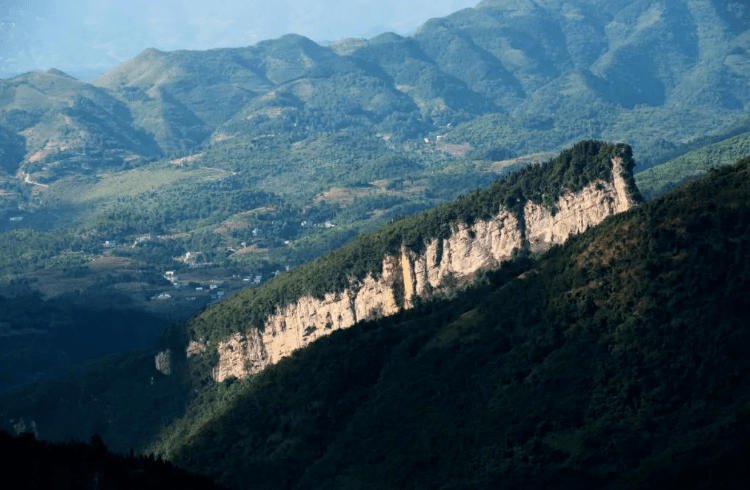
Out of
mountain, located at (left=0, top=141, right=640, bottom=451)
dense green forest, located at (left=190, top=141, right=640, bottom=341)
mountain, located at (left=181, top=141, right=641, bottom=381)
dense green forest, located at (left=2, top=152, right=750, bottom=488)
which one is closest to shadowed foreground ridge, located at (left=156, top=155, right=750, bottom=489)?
dense green forest, located at (left=2, top=152, right=750, bottom=488)

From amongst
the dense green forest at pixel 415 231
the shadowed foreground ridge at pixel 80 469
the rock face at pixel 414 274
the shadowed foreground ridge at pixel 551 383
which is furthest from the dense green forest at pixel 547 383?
the dense green forest at pixel 415 231

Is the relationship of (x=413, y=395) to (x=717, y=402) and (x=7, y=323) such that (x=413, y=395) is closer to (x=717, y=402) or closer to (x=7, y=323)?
(x=717, y=402)

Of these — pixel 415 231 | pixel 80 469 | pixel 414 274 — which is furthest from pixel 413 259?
pixel 80 469

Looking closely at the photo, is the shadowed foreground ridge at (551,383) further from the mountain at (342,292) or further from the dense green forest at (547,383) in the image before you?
the mountain at (342,292)

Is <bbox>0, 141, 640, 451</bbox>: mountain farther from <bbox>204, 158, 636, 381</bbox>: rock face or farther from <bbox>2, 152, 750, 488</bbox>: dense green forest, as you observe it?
<bbox>2, 152, 750, 488</bbox>: dense green forest

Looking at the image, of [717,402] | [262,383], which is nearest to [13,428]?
[262,383]
